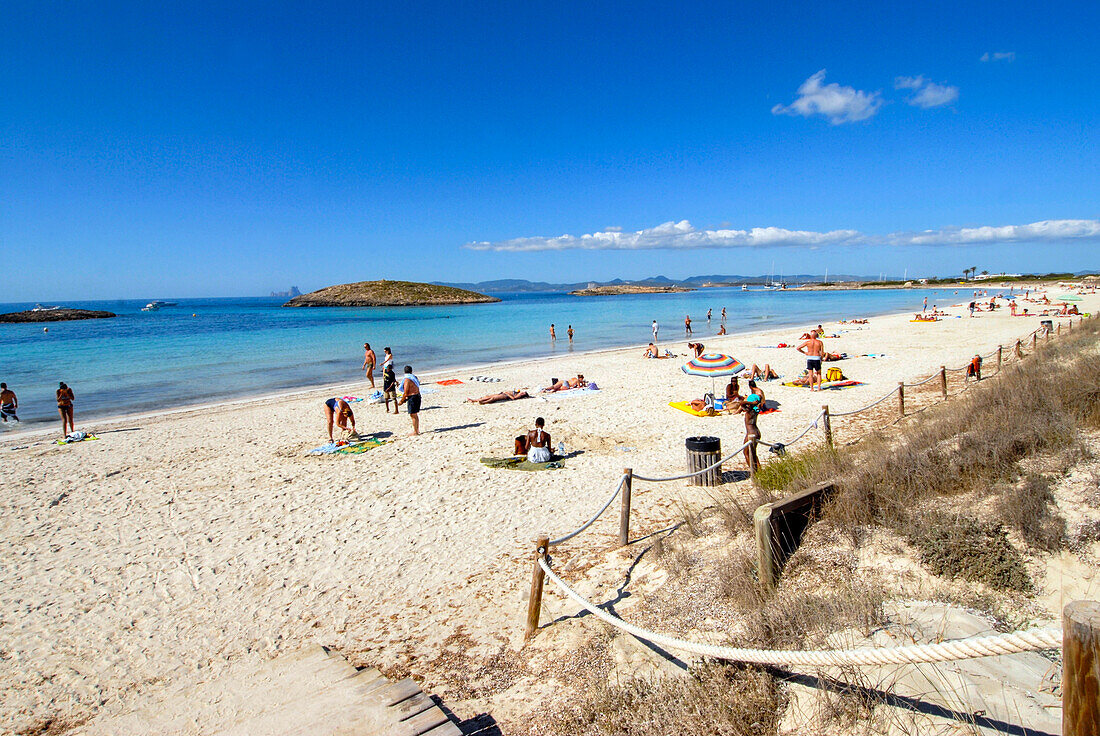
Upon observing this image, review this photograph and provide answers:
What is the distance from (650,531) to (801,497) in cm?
209

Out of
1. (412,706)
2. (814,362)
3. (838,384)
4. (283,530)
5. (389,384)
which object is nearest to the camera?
(412,706)

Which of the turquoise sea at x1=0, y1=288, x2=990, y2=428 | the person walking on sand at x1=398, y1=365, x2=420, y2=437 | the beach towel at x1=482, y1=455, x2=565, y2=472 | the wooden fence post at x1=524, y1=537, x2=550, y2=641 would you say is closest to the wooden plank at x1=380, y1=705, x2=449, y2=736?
the wooden fence post at x1=524, y1=537, x2=550, y2=641

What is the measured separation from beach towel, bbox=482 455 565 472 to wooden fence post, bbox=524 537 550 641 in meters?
A: 4.72

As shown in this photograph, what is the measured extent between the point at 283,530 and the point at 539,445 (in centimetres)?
423

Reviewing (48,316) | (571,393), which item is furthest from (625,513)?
(48,316)

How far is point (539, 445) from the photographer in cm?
976

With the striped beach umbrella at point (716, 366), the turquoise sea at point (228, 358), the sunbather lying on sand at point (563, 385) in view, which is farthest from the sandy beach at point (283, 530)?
the turquoise sea at point (228, 358)

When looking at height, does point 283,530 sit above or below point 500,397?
below

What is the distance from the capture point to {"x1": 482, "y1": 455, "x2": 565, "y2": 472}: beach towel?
9320mm

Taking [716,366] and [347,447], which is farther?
[716,366]

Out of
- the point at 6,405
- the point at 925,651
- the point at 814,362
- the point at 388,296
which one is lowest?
the point at 6,405

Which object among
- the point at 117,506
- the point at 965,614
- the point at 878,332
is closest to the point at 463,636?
the point at 965,614

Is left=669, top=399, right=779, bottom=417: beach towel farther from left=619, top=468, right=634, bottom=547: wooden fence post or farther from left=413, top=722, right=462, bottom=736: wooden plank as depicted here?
left=413, top=722, right=462, bottom=736: wooden plank

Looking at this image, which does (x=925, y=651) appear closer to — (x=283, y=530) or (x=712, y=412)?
(x=283, y=530)
